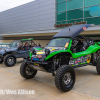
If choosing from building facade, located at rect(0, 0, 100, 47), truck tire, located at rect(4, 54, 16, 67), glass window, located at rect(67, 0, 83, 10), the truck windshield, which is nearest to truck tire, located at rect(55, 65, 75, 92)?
the truck windshield

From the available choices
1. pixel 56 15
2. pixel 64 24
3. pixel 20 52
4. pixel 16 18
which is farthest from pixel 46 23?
pixel 20 52

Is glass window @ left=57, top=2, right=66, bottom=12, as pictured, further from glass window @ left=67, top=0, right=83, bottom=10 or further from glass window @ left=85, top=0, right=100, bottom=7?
glass window @ left=85, top=0, right=100, bottom=7

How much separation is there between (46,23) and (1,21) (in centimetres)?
1758

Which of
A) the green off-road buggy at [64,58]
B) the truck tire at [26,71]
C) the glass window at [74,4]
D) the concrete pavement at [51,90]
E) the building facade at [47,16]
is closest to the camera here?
the concrete pavement at [51,90]

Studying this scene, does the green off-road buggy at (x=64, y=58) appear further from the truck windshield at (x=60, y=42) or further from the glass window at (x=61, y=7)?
the glass window at (x=61, y=7)

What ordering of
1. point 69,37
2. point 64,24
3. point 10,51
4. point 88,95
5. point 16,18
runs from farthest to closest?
1. point 16,18
2. point 64,24
3. point 10,51
4. point 69,37
5. point 88,95

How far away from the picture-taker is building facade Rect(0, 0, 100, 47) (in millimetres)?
15140

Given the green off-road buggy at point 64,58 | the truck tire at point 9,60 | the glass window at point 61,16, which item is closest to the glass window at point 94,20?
the glass window at point 61,16

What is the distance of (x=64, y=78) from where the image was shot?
13.0ft

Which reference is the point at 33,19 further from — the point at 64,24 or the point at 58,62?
the point at 58,62

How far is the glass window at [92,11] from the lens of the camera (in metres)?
14.6

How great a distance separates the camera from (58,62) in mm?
4652

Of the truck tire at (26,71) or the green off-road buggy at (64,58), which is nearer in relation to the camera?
the green off-road buggy at (64,58)

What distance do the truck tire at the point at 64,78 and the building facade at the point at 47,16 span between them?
1097cm
